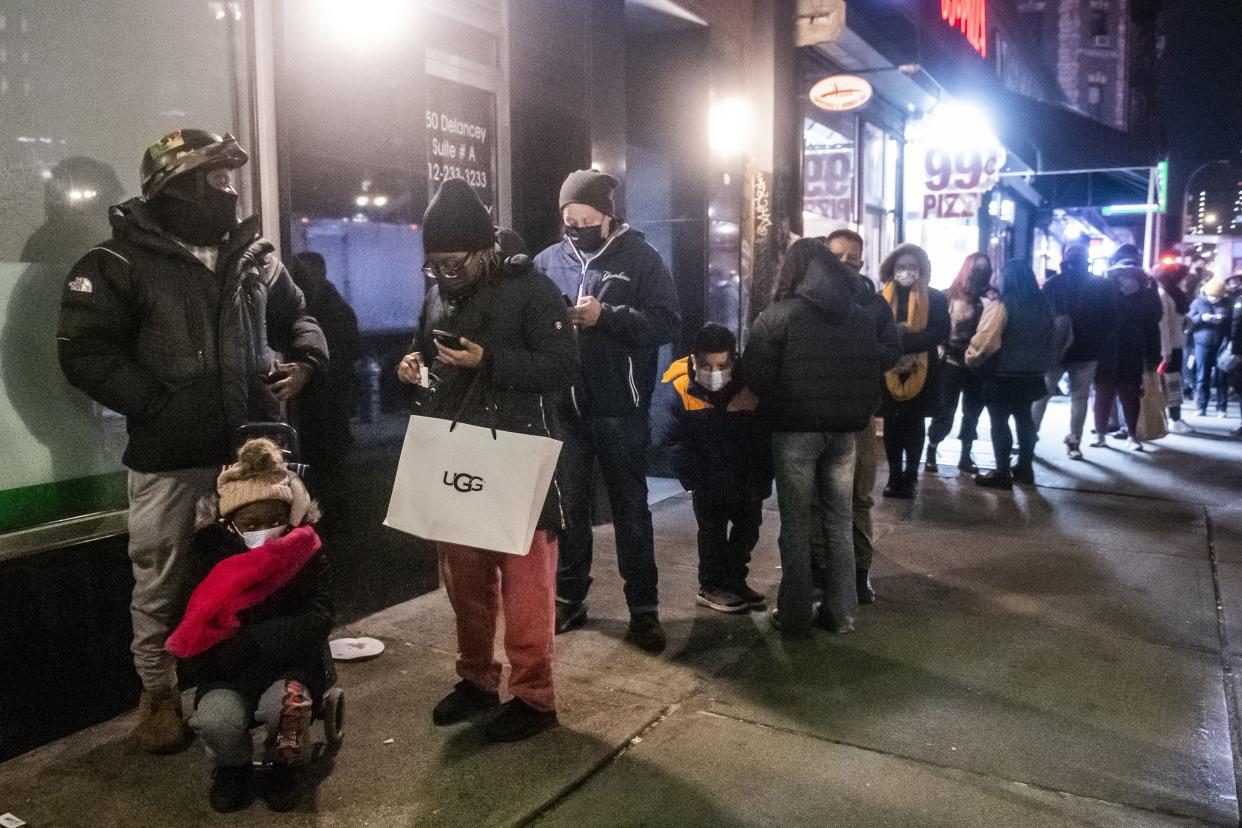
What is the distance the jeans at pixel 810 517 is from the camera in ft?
14.9

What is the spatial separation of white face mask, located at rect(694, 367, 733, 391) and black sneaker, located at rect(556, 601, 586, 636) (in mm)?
1185

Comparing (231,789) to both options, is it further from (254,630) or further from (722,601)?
(722,601)

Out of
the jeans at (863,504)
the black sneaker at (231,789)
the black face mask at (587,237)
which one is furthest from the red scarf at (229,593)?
the jeans at (863,504)

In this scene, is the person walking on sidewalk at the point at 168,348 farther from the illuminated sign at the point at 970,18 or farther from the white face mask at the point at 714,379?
the illuminated sign at the point at 970,18

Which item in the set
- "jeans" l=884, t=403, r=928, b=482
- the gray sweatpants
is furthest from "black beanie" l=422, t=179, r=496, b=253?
"jeans" l=884, t=403, r=928, b=482

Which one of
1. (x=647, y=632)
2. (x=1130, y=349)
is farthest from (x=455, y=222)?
(x=1130, y=349)

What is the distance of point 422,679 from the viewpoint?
162 inches

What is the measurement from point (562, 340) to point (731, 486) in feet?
5.13

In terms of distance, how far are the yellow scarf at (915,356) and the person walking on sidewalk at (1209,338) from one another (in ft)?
29.4

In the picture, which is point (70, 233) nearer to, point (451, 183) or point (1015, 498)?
point (451, 183)

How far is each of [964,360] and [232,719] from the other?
21.4ft

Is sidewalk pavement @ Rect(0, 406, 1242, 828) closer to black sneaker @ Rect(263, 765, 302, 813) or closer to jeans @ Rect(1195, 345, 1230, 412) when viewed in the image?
black sneaker @ Rect(263, 765, 302, 813)

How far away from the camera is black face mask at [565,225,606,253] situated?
4391 millimetres

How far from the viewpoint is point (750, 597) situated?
16.7 ft
